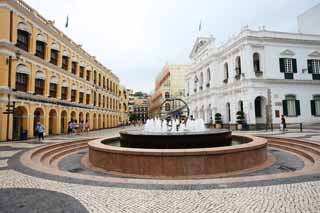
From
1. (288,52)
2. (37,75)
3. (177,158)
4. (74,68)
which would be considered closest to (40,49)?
(37,75)

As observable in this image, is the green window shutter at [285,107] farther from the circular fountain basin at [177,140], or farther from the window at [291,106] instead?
the circular fountain basin at [177,140]

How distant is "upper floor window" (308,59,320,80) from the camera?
2641cm

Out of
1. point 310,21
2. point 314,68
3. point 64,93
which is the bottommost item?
point 64,93

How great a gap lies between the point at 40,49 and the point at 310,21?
39331mm

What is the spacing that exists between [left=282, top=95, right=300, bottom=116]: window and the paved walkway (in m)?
23.5

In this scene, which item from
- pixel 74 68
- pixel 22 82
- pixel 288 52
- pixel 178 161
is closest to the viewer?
pixel 178 161

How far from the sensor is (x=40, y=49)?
67.6 ft

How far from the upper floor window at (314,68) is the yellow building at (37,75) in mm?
30802

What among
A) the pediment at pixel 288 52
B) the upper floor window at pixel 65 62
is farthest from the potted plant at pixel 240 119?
the upper floor window at pixel 65 62

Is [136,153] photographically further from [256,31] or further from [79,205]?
[256,31]

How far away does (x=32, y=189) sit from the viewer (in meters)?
4.73

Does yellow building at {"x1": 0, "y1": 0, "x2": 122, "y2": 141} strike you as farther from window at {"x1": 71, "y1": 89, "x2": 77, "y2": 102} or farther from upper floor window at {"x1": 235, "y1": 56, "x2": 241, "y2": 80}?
upper floor window at {"x1": 235, "y1": 56, "x2": 241, "y2": 80}

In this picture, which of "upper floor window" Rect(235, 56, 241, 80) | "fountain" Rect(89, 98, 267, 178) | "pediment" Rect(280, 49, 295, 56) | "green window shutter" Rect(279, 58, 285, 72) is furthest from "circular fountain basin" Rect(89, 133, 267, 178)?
"pediment" Rect(280, 49, 295, 56)

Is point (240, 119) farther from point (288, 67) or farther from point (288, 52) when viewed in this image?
point (288, 52)
